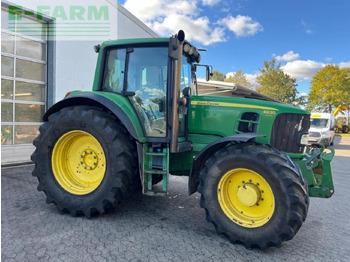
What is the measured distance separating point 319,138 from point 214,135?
45.1ft

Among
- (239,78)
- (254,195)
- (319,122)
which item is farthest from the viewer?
(239,78)

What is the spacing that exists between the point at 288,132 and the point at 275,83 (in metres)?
31.6

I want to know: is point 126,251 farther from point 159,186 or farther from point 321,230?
point 321,230

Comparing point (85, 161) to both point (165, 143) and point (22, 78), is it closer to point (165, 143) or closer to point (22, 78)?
point (165, 143)

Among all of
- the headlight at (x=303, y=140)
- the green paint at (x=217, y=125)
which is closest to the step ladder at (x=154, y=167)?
the green paint at (x=217, y=125)

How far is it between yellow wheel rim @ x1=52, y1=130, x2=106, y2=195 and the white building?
332 centimetres

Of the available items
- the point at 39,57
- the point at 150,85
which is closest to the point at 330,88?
the point at 39,57

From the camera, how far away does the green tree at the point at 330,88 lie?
30.7m

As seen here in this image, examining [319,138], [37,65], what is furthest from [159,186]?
[319,138]

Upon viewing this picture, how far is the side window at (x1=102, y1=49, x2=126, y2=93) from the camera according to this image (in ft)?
11.6

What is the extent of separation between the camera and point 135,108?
341cm

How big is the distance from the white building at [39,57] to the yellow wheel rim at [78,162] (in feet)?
10.9

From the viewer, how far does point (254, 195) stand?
2678 mm

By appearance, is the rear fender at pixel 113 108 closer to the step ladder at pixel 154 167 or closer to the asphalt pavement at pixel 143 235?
the step ladder at pixel 154 167
